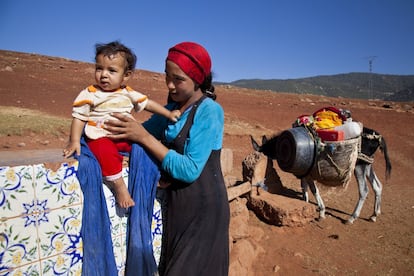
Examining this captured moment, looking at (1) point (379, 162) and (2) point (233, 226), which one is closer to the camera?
(2) point (233, 226)

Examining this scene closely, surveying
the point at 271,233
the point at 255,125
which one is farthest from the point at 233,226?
the point at 255,125

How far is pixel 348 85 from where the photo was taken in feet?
307

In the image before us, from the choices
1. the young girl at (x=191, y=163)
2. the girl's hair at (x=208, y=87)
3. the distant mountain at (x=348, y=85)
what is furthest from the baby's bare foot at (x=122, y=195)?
the distant mountain at (x=348, y=85)

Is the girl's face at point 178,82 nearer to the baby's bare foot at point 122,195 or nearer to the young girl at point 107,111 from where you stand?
the young girl at point 107,111

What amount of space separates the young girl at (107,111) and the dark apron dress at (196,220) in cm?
25

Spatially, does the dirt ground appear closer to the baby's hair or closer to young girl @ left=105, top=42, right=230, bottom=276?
young girl @ left=105, top=42, right=230, bottom=276

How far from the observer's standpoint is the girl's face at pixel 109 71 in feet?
5.96

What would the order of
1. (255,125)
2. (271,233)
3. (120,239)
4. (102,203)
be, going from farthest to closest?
1. (255,125)
2. (271,233)
3. (120,239)
4. (102,203)

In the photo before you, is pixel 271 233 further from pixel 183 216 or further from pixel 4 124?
pixel 4 124

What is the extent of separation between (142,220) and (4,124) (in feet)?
24.6

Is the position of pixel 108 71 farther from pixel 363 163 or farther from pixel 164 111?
pixel 363 163

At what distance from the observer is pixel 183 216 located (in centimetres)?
178

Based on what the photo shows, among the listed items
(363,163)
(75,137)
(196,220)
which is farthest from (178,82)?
(363,163)

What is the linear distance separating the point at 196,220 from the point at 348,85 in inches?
4006
